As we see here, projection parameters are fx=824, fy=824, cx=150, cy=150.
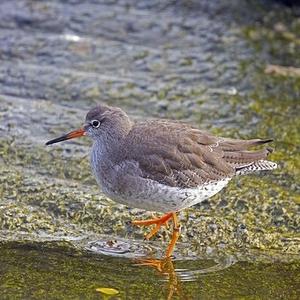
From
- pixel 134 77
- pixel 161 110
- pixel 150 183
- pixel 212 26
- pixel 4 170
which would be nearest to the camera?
pixel 150 183

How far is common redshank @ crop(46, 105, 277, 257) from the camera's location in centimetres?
601

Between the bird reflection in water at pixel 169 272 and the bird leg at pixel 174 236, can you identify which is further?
the bird leg at pixel 174 236

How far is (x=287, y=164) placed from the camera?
7.32 metres

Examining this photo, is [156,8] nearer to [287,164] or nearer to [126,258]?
[287,164]

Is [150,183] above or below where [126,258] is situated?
above

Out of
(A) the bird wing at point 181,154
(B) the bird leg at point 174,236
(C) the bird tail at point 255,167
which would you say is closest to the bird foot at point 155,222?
(B) the bird leg at point 174,236

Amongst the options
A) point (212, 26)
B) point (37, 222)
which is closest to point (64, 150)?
point (37, 222)

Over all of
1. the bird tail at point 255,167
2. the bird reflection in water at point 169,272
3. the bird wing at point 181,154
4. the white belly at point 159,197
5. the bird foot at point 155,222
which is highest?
the bird wing at point 181,154

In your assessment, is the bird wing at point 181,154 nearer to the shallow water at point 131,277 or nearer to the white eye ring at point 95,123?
the white eye ring at point 95,123

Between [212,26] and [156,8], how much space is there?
0.98m

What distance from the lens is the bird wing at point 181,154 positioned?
6082 millimetres

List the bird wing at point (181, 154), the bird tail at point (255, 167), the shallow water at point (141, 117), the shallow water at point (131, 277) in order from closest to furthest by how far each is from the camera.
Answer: the shallow water at point (131, 277) < the shallow water at point (141, 117) < the bird wing at point (181, 154) < the bird tail at point (255, 167)

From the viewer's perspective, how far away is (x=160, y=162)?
6.09m

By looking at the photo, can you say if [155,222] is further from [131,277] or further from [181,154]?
[131,277]
